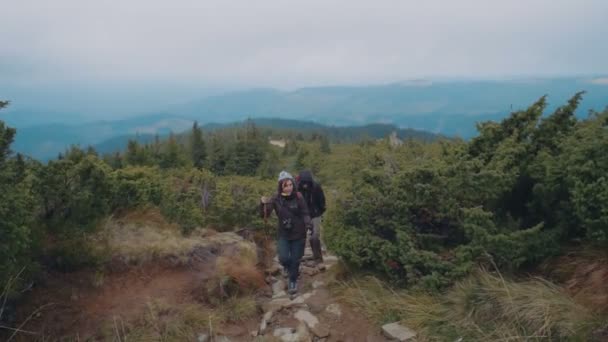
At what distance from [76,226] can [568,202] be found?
7232mm

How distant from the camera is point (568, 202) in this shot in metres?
5.27

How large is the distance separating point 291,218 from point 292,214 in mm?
69

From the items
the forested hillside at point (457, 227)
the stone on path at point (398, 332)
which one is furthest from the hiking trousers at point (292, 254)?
the stone on path at point (398, 332)

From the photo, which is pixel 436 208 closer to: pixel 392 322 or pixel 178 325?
pixel 392 322

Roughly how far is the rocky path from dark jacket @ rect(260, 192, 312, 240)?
973mm

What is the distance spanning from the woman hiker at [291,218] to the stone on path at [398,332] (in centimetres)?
196

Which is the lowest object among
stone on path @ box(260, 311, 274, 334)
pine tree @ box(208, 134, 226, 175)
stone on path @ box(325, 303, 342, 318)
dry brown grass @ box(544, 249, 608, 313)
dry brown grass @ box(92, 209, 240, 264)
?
pine tree @ box(208, 134, 226, 175)

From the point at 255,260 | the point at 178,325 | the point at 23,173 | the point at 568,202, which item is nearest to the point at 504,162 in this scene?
the point at 568,202

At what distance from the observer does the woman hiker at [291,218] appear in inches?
261

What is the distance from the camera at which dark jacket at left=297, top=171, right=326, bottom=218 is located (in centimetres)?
753

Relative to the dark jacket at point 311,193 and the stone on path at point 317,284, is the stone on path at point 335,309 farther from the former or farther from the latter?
the dark jacket at point 311,193

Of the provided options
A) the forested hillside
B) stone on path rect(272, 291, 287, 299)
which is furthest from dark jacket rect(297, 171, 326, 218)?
stone on path rect(272, 291, 287, 299)

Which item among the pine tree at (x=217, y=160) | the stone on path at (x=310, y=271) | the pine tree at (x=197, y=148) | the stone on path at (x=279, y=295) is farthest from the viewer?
the pine tree at (x=197, y=148)

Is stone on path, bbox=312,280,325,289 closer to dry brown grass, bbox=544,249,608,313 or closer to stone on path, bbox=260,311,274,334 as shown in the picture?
stone on path, bbox=260,311,274,334
